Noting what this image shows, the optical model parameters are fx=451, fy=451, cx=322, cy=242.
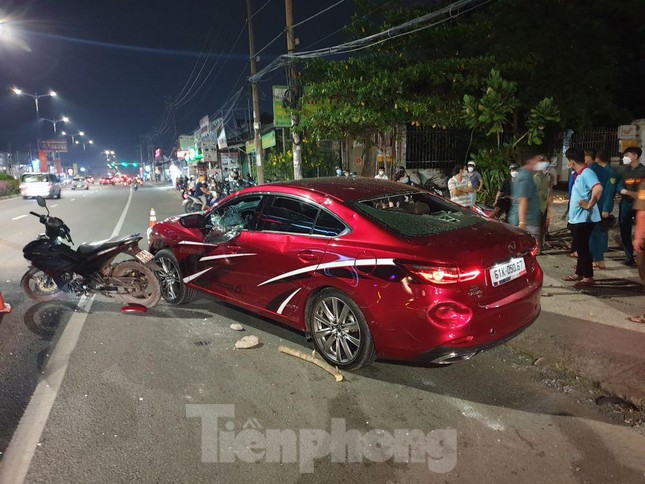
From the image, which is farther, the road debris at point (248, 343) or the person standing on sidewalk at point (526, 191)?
the person standing on sidewalk at point (526, 191)

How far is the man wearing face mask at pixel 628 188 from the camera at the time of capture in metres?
6.64

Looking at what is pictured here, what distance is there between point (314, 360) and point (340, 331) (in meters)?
0.46

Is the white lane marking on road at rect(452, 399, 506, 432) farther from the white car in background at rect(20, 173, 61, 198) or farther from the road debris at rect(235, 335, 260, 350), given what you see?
the white car in background at rect(20, 173, 61, 198)

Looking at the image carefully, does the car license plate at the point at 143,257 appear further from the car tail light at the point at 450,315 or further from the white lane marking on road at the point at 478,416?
the white lane marking on road at the point at 478,416

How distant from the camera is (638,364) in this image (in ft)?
12.5

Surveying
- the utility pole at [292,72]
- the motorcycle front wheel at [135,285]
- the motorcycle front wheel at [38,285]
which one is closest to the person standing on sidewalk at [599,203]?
the motorcycle front wheel at [135,285]

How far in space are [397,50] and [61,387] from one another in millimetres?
13773

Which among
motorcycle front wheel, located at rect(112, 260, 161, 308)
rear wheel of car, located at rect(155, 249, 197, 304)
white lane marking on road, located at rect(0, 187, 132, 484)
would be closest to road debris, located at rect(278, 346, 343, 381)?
rear wheel of car, located at rect(155, 249, 197, 304)

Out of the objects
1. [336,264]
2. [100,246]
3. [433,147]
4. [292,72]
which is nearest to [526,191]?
[336,264]

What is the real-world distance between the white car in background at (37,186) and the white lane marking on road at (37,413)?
26.9 metres

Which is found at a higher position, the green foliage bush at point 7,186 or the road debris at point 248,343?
the green foliage bush at point 7,186

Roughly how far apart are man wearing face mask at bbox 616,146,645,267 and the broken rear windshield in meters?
3.88

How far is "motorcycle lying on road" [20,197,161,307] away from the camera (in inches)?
214

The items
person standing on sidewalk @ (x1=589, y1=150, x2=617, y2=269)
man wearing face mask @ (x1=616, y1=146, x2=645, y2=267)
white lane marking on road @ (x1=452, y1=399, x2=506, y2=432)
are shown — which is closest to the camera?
white lane marking on road @ (x1=452, y1=399, x2=506, y2=432)
